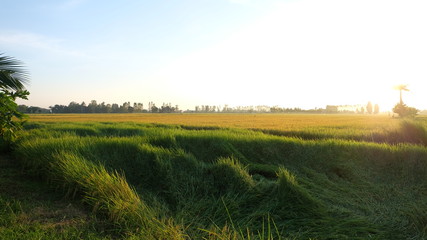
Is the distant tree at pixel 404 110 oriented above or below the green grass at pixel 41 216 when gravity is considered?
above

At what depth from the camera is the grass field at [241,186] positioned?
132 inches

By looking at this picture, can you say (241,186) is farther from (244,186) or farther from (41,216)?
(41,216)

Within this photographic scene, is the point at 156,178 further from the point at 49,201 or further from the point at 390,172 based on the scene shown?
the point at 390,172

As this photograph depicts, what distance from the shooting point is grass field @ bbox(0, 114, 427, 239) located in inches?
132

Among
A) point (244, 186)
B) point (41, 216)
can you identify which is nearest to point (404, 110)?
point (244, 186)

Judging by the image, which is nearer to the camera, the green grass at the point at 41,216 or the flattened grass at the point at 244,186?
the green grass at the point at 41,216

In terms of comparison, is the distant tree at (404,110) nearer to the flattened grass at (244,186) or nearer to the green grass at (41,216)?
the flattened grass at (244,186)

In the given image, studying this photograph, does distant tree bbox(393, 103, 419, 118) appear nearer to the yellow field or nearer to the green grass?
the yellow field

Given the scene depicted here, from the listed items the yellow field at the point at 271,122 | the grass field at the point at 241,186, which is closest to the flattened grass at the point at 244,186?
the grass field at the point at 241,186

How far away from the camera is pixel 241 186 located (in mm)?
4414

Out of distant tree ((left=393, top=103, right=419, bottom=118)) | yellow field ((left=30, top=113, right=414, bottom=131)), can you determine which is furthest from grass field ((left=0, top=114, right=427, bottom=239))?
distant tree ((left=393, top=103, right=419, bottom=118))

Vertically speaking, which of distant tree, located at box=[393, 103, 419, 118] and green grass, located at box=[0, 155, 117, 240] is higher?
distant tree, located at box=[393, 103, 419, 118]

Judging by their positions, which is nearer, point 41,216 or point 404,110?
point 41,216

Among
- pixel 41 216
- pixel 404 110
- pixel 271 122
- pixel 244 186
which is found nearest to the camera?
pixel 41 216
